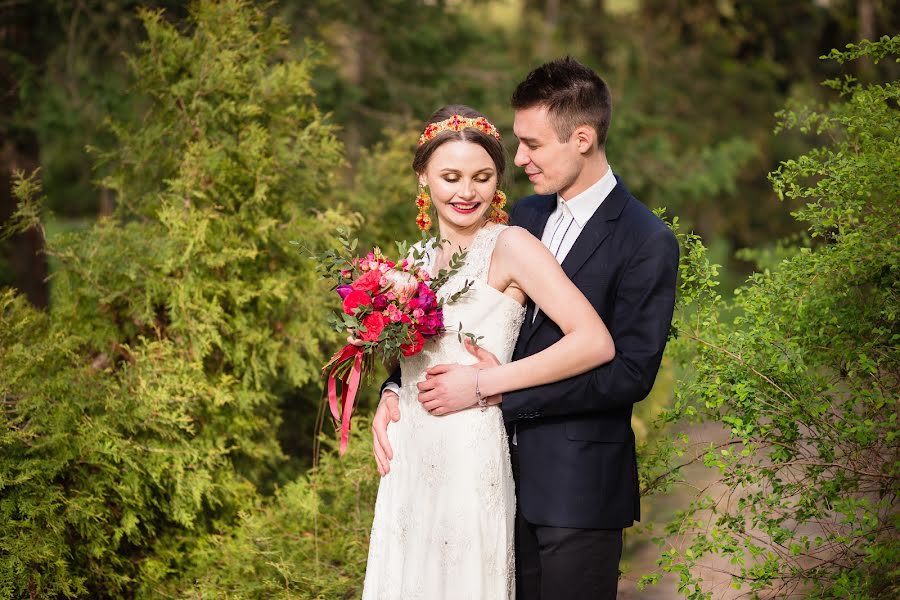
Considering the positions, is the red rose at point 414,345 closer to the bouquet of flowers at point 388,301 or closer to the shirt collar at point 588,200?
the bouquet of flowers at point 388,301

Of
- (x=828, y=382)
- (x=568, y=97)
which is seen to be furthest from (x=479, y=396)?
(x=828, y=382)

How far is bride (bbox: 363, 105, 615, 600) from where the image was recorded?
10.5 feet

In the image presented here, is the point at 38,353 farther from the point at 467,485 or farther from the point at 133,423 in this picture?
the point at 467,485

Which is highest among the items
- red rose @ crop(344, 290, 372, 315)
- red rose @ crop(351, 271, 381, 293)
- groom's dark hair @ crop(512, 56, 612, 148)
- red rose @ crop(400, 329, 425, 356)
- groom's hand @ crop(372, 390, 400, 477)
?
groom's dark hair @ crop(512, 56, 612, 148)

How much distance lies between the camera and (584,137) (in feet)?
11.2

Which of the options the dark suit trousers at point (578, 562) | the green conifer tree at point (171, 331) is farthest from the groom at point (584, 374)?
the green conifer tree at point (171, 331)

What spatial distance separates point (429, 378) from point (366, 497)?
2260 millimetres

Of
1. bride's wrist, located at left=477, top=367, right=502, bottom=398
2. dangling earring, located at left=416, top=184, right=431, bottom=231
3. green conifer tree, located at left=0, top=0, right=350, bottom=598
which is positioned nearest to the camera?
bride's wrist, located at left=477, top=367, right=502, bottom=398

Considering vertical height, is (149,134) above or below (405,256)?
above

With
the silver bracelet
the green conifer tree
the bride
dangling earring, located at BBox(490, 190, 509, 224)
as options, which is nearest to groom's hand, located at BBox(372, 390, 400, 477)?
the bride

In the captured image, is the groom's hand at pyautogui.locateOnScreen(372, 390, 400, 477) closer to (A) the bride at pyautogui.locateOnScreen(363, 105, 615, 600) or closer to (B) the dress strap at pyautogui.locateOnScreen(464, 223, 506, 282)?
(A) the bride at pyautogui.locateOnScreen(363, 105, 615, 600)

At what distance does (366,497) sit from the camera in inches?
212

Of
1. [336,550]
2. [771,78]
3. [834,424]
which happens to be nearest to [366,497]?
[336,550]

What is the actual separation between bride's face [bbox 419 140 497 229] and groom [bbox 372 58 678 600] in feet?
0.61
